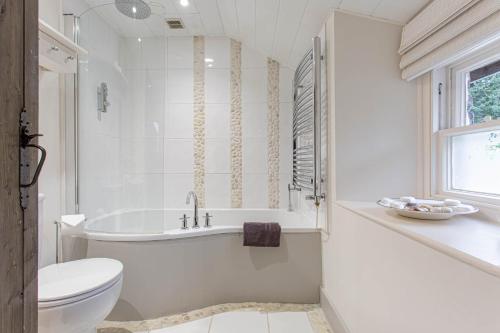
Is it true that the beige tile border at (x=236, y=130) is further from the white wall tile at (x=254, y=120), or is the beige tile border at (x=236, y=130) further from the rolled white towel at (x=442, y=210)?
the rolled white towel at (x=442, y=210)

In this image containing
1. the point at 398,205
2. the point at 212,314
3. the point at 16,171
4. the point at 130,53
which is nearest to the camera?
the point at 16,171

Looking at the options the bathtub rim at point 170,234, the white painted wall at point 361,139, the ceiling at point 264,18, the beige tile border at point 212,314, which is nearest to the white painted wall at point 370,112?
the white painted wall at point 361,139

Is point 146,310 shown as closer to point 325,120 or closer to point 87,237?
point 87,237

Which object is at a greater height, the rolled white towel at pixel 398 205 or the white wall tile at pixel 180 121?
the white wall tile at pixel 180 121

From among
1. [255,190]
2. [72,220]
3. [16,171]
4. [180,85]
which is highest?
[180,85]

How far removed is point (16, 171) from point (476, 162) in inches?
70.4

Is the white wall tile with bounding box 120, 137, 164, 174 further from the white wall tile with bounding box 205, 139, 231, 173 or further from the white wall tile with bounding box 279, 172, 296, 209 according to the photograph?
the white wall tile with bounding box 279, 172, 296, 209

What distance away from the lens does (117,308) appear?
1.87 metres

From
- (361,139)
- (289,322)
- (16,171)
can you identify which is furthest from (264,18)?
(289,322)

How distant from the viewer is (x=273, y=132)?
9.80 feet

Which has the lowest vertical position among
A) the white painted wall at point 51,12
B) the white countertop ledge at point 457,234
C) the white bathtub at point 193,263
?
the white bathtub at point 193,263

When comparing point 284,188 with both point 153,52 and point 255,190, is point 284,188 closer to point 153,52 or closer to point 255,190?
point 255,190

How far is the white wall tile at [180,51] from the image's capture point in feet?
9.75

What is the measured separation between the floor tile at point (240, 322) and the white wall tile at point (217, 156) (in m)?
1.45
